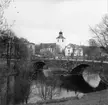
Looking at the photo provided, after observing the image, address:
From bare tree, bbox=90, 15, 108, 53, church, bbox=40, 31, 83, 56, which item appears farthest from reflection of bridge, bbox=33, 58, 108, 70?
church, bbox=40, 31, 83, 56

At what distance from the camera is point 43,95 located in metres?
15.0

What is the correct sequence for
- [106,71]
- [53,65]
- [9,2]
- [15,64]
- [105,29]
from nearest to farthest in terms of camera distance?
[9,2] < [105,29] < [106,71] < [15,64] < [53,65]

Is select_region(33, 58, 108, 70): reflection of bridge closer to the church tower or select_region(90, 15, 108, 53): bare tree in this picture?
select_region(90, 15, 108, 53): bare tree

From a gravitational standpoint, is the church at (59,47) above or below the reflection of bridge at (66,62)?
above

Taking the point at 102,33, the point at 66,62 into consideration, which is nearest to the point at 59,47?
the point at 66,62

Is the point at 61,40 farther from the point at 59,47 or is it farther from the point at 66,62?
the point at 66,62

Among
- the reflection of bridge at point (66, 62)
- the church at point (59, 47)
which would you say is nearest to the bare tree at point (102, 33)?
the reflection of bridge at point (66, 62)

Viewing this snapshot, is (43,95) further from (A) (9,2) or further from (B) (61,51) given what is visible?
(B) (61,51)

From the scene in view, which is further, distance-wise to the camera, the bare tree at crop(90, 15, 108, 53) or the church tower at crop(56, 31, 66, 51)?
the church tower at crop(56, 31, 66, 51)

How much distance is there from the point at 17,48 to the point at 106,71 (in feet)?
61.7

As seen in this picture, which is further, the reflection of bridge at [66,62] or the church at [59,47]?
the church at [59,47]

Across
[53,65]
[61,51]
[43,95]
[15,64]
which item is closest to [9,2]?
[43,95]

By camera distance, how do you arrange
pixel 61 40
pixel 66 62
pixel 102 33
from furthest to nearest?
pixel 61 40
pixel 66 62
pixel 102 33

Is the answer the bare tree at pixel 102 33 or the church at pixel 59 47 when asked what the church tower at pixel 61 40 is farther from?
the bare tree at pixel 102 33
